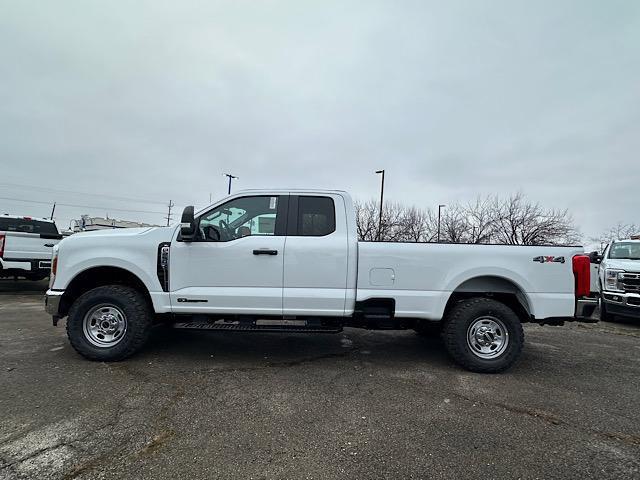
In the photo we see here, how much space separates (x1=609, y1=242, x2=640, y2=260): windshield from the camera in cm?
817

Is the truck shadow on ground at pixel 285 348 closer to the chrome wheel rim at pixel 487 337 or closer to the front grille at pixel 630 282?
the chrome wheel rim at pixel 487 337

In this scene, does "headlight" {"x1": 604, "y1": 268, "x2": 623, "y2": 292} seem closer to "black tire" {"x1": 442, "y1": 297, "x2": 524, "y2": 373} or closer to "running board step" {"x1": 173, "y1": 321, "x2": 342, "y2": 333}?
"black tire" {"x1": 442, "y1": 297, "x2": 524, "y2": 373}

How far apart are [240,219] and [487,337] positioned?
323cm

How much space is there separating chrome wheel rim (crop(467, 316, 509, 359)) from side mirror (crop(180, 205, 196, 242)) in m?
3.38

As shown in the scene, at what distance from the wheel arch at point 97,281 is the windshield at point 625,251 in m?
10.0

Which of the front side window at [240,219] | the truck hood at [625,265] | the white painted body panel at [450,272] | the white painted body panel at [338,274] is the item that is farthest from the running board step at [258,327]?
the truck hood at [625,265]

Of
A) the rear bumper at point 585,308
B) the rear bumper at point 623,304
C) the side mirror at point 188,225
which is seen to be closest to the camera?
the side mirror at point 188,225

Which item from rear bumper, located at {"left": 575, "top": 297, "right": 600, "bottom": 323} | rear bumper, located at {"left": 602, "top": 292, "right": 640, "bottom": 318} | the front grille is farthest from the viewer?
the front grille

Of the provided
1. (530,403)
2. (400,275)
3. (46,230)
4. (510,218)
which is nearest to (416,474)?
(530,403)

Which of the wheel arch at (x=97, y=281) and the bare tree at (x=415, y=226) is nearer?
the wheel arch at (x=97, y=281)

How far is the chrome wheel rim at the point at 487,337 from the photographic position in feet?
13.5

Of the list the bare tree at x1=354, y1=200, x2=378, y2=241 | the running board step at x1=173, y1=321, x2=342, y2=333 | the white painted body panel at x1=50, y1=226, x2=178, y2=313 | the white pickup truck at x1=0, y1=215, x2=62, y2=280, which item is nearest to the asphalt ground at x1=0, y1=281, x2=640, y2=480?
the running board step at x1=173, y1=321, x2=342, y2=333

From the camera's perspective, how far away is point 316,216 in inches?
169

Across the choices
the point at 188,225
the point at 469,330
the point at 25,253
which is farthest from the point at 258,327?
the point at 25,253
